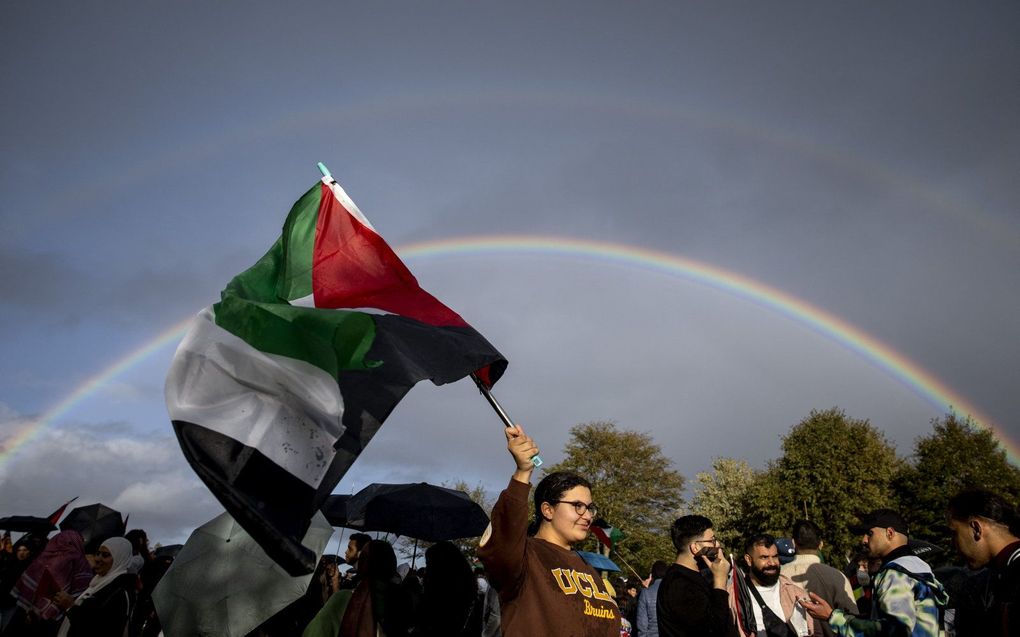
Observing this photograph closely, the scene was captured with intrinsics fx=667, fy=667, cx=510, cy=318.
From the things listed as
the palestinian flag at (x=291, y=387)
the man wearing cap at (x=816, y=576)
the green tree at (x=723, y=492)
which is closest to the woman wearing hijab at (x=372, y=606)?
the palestinian flag at (x=291, y=387)

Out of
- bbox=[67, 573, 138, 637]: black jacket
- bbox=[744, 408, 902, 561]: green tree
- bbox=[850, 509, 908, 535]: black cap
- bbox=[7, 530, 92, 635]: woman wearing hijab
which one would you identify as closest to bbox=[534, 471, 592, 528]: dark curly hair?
bbox=[850, 509, 908, 535]: black cap

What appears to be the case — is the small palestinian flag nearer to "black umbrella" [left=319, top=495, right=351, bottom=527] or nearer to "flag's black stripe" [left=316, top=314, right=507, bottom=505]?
"black umbrella" [left=319, top=495, right=351, bottom=527]

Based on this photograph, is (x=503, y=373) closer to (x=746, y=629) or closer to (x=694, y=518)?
(x=694, y=518)

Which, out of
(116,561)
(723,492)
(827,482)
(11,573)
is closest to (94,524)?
(11,573)

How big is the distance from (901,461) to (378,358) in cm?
5359

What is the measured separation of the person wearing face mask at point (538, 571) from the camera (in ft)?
11.2

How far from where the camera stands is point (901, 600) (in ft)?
13.7

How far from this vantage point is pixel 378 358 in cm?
396

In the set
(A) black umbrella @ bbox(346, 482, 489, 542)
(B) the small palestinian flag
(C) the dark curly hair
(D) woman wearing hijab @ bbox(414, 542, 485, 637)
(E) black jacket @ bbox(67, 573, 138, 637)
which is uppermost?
(B) the small palestinian flag

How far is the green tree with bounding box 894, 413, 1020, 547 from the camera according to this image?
39906 millimetres

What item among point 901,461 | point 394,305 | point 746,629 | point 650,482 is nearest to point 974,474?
point 901,461

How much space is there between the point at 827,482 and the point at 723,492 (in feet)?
57.3

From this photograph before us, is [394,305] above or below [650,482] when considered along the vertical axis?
below

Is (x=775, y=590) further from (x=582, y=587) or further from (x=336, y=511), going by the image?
(x=336, y=511)
